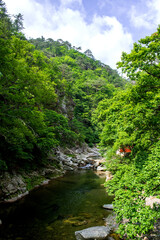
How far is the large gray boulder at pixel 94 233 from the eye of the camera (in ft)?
23.3

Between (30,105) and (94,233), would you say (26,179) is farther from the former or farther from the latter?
(94,233)

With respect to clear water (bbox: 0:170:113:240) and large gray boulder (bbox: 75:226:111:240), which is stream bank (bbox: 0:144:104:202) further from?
large gray boulder (bbox: 75:226:111:240)

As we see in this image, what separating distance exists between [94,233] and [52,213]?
3.76 metres

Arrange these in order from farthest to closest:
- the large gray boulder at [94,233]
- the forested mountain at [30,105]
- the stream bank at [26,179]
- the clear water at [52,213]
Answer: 1. the stream bank at [26,179]
2. the forested mountain at [30,105]
3. the clear water at [52,213]
4. the large gray boulder at [94,233]

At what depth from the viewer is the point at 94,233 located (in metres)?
7.33

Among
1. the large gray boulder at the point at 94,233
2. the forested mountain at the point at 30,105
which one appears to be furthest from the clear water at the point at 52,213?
the forested mountain at the point at 30,105

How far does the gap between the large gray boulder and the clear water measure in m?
0.38

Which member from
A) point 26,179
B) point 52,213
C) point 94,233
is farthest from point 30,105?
point 94,233

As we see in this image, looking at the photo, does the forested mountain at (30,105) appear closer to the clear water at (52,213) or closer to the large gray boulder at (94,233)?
the clear water at (52,213)

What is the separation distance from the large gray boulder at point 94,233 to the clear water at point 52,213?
378 millimetres

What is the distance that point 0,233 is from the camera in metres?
7.36

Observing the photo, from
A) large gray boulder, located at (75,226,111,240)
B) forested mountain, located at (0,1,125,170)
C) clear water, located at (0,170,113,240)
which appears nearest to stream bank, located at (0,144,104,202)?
clear water, located at (0,170,113,240)

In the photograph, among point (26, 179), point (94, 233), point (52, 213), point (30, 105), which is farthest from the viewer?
point (26, 179)

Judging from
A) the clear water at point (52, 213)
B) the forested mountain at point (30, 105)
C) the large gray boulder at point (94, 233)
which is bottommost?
the clear water at point (52, 213)
